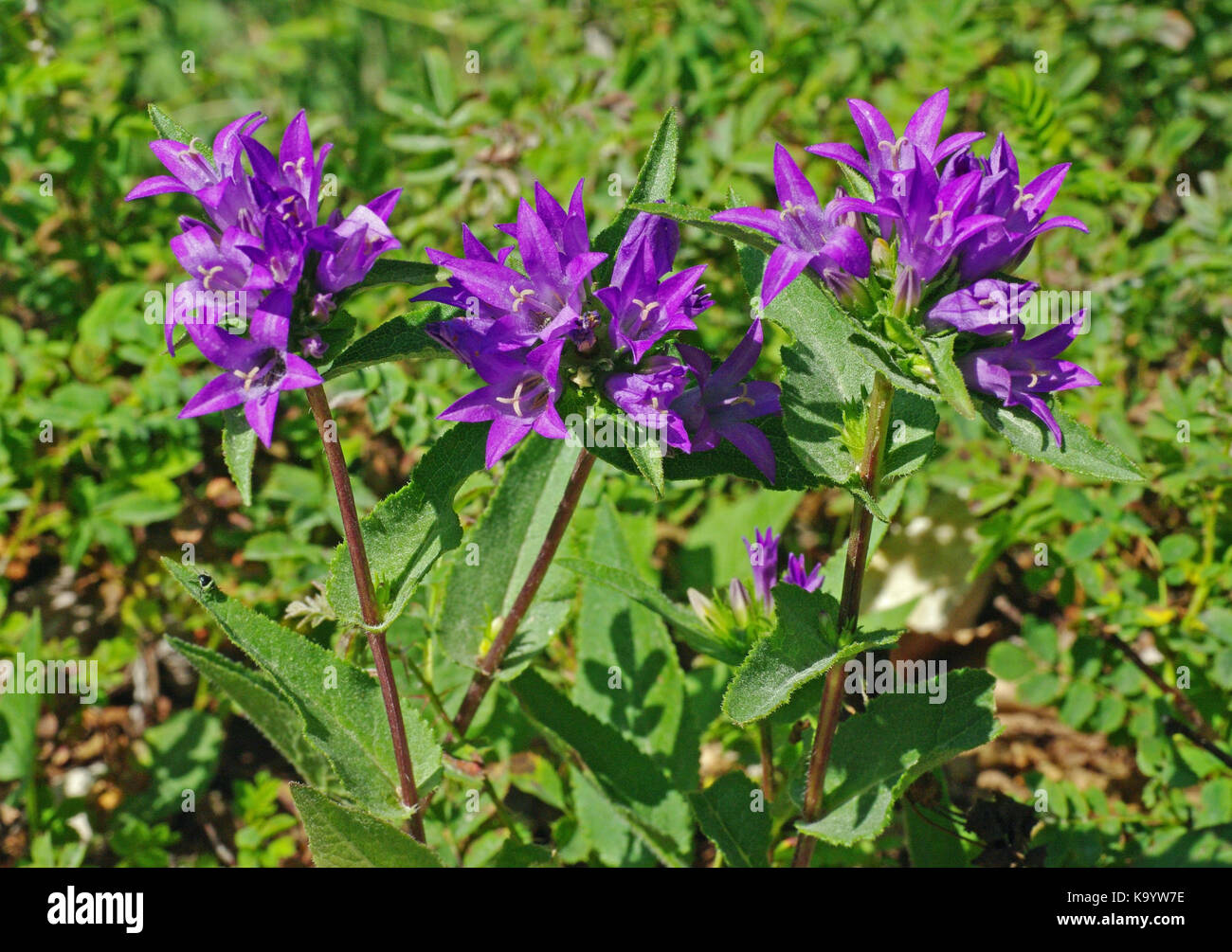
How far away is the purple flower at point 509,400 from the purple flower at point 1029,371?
2.63 feet

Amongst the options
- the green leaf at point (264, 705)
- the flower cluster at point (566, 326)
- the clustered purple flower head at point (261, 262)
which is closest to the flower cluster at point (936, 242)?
the flower cluster at point (566, 326)

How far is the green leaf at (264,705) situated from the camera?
2545 millimetres

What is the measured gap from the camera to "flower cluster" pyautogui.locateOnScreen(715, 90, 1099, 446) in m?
1.92

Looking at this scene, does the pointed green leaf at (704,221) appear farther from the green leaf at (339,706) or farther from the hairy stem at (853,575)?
the green leaf at (339,706)

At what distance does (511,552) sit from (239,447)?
0.93 m

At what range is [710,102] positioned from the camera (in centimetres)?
442

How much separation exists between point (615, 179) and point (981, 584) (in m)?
2.15

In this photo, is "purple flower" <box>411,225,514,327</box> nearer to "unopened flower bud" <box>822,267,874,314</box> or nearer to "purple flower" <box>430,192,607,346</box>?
"purple flower" <box>430,192,607,346</box>

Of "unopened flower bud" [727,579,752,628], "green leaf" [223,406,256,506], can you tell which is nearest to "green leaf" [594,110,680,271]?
"green leaf" [223,406,256,506]

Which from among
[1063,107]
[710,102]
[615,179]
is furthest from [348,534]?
[1063,107]

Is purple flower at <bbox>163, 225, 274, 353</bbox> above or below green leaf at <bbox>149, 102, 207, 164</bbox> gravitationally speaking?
below

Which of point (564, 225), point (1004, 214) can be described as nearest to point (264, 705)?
point (564, 225)

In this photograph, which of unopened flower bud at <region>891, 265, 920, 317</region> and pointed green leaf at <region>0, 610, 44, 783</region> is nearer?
unopened flower bud at <region>891, 265, 920, 317</region>

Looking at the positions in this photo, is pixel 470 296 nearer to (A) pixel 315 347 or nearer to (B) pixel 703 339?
(A) pixel 315 347
